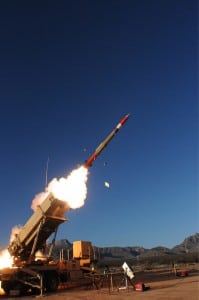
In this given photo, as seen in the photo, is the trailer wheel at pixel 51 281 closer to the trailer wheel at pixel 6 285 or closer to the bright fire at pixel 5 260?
the trailer wheel at pixel 6 285

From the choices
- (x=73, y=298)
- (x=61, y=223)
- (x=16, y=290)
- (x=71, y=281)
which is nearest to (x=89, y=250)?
(x=71, y=281)

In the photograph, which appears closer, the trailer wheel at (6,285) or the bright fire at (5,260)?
the trailer wheel at (6,285)

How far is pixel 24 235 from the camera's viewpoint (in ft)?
85.6

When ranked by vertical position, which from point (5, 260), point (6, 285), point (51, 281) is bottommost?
point (6, 285)

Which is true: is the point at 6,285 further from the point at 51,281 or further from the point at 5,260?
the point at 51,281

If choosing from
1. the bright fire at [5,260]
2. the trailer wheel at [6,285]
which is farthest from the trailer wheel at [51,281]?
the bright fire at [5,260]

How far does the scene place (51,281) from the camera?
26.1 metres

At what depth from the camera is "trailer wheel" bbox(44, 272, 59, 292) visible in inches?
1016

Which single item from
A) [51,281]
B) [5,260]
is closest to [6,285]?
[5,260]

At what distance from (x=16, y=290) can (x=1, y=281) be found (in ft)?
3.81

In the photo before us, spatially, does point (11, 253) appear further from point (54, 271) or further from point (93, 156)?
point (93, 156)

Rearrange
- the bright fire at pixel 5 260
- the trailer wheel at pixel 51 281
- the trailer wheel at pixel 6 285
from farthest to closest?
the bright fire at pixel 5 260
the trailer wheel at pixel 51 281
the trailer wheel at pixel 6 285

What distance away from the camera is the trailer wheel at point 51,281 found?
25808mm

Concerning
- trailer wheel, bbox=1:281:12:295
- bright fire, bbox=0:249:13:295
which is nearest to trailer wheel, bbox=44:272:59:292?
trailer wheel, bbox=1:281:12:295
